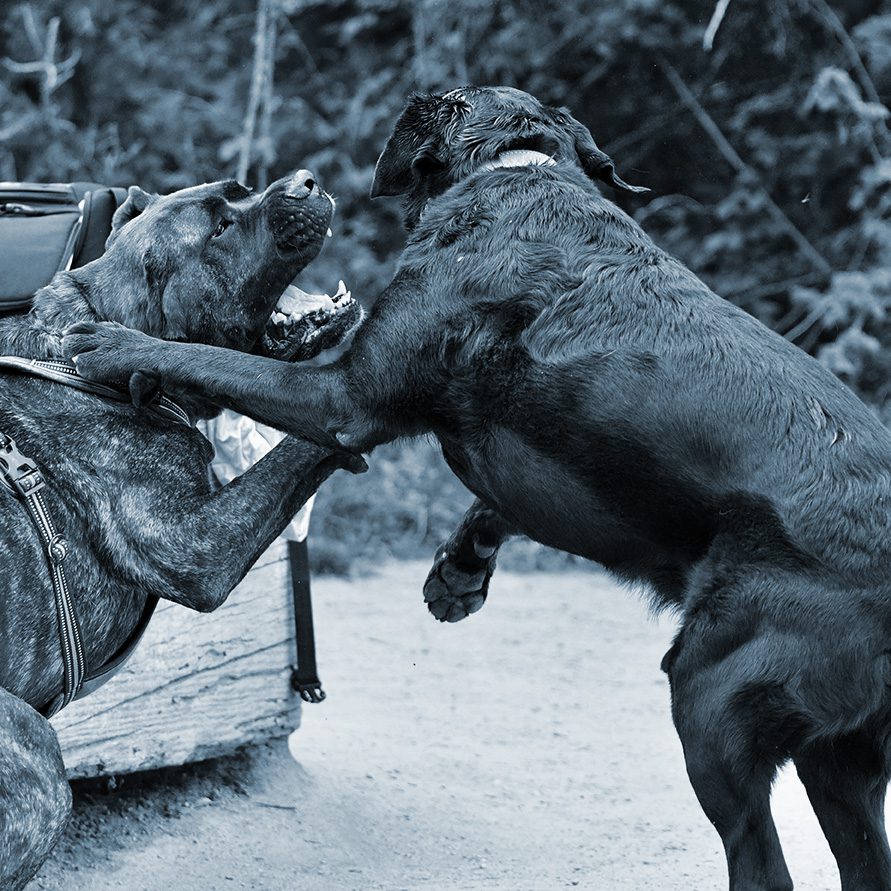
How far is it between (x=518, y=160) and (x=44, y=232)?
4.82 ft

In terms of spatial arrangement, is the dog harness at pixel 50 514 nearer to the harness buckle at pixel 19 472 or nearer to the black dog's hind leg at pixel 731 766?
the harness buckle at pixel 19 472

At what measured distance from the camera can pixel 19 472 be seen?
9.91ft

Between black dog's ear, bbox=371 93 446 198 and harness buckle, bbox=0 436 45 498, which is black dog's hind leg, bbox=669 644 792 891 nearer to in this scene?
black dog's ear, bbox=371 93 446 198

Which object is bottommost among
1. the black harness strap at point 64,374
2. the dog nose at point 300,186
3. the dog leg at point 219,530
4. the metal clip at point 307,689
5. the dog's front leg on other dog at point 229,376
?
the metal clip at point 307,689

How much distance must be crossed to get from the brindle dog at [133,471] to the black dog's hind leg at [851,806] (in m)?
1.26

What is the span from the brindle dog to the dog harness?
2cm

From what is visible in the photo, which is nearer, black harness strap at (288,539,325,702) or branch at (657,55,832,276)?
black harness strap at (288,539,325,702)

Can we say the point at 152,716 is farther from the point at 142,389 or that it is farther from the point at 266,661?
the point at 142,389

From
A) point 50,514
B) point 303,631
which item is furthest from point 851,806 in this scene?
point 303,631

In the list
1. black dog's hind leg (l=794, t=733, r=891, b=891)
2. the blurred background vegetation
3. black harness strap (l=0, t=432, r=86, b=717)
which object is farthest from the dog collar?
the blurred background vegetation

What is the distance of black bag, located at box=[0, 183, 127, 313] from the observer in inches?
140

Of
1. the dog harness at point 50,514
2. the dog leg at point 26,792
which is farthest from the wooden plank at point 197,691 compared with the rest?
the dog leg at point 26,792

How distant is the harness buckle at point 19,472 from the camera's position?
301 centimetres

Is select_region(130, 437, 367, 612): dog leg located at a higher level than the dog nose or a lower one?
lower
